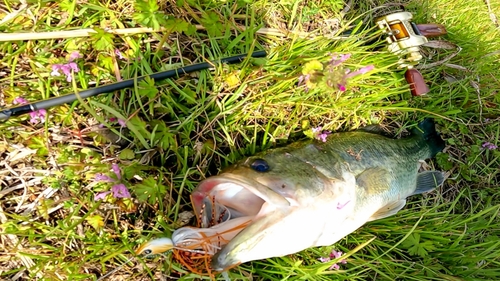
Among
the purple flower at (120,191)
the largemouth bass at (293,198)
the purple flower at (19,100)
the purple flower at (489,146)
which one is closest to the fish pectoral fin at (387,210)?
the largemouth bass at (293,198)

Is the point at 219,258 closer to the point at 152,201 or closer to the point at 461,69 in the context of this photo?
the point at 152,201

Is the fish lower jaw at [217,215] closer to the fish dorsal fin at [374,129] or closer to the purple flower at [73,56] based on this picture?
the purple flower at [73,56]

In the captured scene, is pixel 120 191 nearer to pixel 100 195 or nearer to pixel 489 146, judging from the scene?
pixel 100 195

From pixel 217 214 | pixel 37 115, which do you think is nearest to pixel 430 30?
pixel 217 214

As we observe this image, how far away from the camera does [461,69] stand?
11.6 ft

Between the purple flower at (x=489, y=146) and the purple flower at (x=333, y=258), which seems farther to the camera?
the purple flower at (x=489, y=146)

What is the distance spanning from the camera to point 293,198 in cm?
207

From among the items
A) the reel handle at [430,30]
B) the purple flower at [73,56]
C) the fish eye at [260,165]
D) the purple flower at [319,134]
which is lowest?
the purple flower at [319,134]

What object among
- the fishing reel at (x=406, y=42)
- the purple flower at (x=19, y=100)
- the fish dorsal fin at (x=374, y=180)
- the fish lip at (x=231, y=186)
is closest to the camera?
the fish lip at (x=231, y=186)

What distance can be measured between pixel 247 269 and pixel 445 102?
227 centimetres

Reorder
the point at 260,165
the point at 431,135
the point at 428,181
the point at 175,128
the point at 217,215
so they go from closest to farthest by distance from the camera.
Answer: the point at 260,165, the point at 217,215, the point at 175,128, the point at 428,181, the point at 431,135

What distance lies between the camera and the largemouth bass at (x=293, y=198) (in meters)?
1.97

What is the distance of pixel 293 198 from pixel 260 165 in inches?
10.0

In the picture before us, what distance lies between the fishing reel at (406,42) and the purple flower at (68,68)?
7.20 feet
